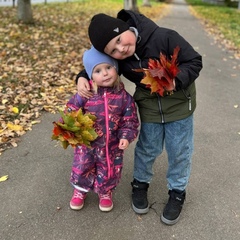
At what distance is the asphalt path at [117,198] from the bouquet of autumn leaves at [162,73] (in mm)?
1130

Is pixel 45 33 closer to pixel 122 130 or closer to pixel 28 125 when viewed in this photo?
pixel 28 125

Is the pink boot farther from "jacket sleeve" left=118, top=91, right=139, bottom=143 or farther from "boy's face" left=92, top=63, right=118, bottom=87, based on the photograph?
"boy's face" left=92, top=63, right=118, bottom=87

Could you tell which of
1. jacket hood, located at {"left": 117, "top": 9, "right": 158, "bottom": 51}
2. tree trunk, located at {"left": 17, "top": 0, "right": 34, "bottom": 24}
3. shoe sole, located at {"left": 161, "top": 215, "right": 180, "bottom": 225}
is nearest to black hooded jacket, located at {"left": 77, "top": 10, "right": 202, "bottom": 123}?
jacket hood, located at {"left": 117, "top": 9, "right": 158, "bottom": 51}

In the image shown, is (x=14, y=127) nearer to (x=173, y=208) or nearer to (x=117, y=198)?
(x=117, y=198)

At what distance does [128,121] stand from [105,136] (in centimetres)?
20

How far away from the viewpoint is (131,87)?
5.66 metres

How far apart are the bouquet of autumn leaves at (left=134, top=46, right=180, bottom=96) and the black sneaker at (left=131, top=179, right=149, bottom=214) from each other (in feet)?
3.40

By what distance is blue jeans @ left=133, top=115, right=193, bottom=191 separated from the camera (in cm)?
241

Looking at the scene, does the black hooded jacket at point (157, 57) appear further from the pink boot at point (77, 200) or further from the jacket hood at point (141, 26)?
the pink boot at point (77, 200)

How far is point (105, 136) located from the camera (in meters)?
2.41

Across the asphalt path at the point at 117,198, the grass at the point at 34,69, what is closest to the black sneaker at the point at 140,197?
the asphalt path at the point at 117,198

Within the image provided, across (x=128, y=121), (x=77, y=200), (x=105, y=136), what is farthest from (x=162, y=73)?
(x=77, y=200)

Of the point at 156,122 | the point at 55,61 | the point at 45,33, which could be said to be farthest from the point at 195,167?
the point at 45,33

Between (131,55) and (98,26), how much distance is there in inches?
11.6
